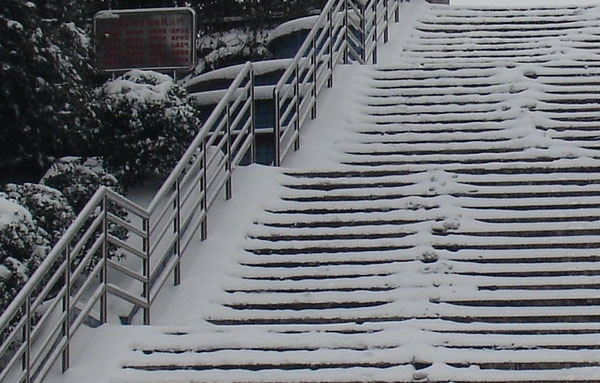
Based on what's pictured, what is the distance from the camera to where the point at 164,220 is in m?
9.24

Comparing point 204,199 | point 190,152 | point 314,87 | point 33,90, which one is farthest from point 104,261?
point 314,87

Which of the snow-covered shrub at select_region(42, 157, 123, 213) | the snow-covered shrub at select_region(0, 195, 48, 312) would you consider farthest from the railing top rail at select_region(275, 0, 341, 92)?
the snow-covered shrub at select_region(0, 195, 48, 312)

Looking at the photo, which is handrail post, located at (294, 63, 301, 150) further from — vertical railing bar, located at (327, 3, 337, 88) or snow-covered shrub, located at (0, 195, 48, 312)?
snow-covered shrub, located at (0, 195, 48, 312)

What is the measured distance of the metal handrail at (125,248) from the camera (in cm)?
680

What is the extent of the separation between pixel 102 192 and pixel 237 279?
3.82 ft

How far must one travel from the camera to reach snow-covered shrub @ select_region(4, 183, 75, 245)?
27.8ft

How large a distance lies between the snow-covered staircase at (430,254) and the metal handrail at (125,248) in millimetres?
392

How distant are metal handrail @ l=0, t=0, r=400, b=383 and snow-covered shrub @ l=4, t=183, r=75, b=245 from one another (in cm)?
15

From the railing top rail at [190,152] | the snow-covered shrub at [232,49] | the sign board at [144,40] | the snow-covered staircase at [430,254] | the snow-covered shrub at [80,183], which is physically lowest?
the snow-covered shrub at [232,49]

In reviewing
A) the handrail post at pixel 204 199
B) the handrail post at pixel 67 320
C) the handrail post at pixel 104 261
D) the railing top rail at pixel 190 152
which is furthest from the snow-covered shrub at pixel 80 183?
the handrail post at pixel 67 320

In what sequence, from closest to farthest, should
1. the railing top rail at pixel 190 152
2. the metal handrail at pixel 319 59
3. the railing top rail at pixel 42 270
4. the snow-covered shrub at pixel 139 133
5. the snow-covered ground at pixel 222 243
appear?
the railing top rail at pixel 42 270
the snow-covered ground at pixel 222 243
the railing top rail at pixel 190 152
the snow-covered shrub at pixel 139 133
the metal handrail at pixel 319 59

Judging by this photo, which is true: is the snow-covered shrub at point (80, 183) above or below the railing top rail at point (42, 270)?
below

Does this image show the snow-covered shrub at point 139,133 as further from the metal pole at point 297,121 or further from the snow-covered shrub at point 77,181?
the metal pole at point 297,121

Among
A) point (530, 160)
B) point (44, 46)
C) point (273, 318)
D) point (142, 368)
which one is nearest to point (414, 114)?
point (530, 160)
